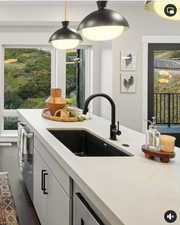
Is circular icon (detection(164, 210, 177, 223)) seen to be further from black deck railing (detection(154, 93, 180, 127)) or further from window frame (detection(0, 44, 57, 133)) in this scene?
window frame (detection(0, 44, 57, 133))

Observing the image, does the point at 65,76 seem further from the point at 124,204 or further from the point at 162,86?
the point at 124,204

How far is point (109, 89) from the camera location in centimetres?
665

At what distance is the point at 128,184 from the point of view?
1.38m

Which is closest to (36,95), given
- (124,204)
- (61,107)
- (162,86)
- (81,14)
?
(81,14)

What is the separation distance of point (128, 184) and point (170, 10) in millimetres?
949

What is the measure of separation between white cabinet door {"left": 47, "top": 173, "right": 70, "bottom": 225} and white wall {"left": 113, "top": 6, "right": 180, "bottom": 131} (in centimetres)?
429

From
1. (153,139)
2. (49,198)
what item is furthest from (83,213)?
(49,198)

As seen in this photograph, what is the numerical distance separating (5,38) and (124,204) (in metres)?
6.34

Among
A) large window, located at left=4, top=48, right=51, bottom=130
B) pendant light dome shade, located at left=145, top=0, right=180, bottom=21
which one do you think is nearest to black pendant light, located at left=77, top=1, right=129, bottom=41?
pendant light dome shade, located at left=145, top=0, right=180, bottom=21

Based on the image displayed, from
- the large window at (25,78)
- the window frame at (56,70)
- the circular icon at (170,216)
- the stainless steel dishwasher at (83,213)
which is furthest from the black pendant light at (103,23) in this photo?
the large window at (25,78)

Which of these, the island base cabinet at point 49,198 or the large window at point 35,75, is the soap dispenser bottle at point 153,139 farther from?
the large window at point 35,75

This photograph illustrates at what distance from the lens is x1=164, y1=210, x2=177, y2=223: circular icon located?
1.04 m

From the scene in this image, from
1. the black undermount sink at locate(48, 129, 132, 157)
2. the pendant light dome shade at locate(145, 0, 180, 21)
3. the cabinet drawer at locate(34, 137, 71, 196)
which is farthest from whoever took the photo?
the black undermount sink at locate(48, 129, 132, 157)

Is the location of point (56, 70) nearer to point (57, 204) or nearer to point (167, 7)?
point (57, 204)
